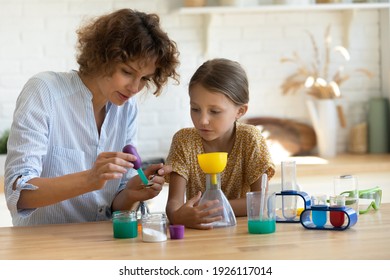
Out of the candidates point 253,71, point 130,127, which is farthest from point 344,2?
point 130,127

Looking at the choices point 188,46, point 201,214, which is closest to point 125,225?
point 201,214

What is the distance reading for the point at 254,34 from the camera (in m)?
4.97

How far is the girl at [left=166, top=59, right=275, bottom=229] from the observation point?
2.55m

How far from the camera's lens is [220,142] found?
104 inches

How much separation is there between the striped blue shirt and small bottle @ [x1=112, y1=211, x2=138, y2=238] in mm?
391

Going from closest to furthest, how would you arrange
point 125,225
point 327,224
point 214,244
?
1. point 214,244
2. point 125,225
3. point 327,224

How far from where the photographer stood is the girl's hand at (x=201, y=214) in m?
2.31

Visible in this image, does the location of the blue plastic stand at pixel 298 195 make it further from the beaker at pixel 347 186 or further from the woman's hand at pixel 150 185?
the woman's hand at pixel 150 185

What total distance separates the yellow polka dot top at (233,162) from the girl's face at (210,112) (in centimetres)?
7

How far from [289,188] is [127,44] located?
74 centimetres

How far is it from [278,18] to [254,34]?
0.64ft

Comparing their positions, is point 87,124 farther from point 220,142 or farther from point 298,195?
point 298,195

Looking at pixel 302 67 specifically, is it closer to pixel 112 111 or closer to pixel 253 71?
pixel 253 71

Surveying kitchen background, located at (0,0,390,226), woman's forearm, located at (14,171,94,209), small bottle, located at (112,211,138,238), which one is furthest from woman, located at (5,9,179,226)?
kitchen background, located at (0,0,390,226)
